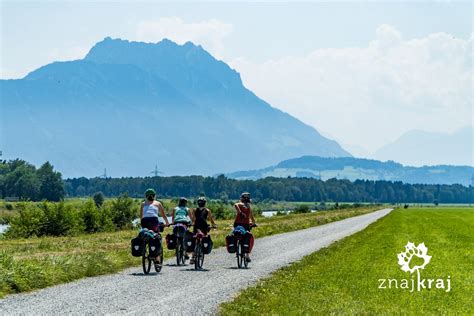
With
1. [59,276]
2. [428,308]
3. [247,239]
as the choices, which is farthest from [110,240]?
[428,308]

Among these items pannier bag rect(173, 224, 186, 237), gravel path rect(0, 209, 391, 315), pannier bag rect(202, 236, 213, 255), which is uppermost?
pannier bag rect(173, 224, 186, 237)

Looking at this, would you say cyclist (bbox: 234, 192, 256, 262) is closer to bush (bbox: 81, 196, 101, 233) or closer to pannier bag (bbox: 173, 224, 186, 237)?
pannier bag (bbox: 173, 224, 186, 237)

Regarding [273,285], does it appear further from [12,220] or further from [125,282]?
[12,220]

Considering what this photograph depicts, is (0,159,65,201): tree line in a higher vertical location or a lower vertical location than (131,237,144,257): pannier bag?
higher

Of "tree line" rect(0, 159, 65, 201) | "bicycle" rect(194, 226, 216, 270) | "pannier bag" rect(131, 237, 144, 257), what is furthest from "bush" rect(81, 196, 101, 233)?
"tree line" rect(0, 159, 65, 201)

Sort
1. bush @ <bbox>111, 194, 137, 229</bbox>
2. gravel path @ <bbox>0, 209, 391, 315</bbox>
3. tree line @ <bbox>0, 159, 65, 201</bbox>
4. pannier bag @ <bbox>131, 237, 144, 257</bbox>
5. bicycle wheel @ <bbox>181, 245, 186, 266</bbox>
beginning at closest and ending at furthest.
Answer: gravel path @ <bbox>0, 209, 391, 315</bbox>
pannier bag @ <bbox>131, 237, 144, 257</bbox>
bicycle wheel @ <bbox>181, 245, 186, 266</bbox>
bush @ <bbox>111, 194, 137, 229</bbox>
tree line @ <bbox>0, 159, 65, 201</bbox>

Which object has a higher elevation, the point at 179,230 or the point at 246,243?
the point at 179,230

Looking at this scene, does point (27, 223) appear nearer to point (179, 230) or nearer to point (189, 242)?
point (179, 230)

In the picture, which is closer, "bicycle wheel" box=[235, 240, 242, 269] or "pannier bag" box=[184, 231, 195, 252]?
"pannier bag" box=[184, 231, 195, 252]

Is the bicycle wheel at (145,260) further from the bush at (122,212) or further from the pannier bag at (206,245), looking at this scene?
the bush at (122,212)

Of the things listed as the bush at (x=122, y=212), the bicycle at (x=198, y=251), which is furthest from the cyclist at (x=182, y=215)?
the bush at (x=122, y=212)

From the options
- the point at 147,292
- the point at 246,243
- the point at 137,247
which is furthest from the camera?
the point at 246,243

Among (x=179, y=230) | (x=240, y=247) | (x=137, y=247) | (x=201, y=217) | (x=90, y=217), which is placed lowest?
(x=240, y=247)

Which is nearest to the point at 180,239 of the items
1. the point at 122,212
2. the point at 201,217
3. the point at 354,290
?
the point at 201,217
